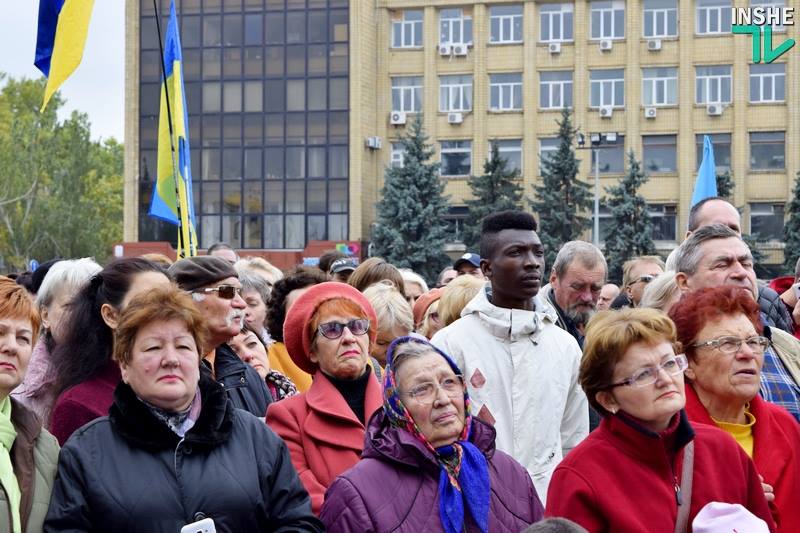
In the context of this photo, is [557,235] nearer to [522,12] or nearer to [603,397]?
[522,12]

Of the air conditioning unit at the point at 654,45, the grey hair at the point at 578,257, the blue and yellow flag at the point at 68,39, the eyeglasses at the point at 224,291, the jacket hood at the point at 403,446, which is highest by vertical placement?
the air conditioning unit at the point at 654,45

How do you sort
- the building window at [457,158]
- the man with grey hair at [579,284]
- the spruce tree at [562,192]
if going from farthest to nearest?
1. the building window at [457,158]
2. the spruce tree at [562,192]
3. the man with grey hair at [579,284]

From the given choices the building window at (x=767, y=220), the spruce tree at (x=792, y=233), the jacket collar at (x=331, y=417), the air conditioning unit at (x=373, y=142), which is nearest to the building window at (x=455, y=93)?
the air conditioning unit at (x=373, y=142)

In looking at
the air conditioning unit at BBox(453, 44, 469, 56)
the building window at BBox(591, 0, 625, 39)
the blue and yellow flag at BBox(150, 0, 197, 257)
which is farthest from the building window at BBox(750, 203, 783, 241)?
the blue and yellow flag at BBox(150, 0, 197, 257)

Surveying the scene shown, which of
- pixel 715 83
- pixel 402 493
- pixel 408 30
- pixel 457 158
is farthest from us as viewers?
pixel 408 30

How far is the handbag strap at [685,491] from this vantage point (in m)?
3.74

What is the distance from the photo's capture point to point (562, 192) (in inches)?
1540

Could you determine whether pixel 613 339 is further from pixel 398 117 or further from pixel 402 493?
pixel 398 117

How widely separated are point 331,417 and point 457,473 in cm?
86

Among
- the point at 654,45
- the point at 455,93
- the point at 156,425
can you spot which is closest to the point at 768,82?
the point at 654,45

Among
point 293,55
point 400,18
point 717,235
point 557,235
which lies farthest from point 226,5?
point 717,235

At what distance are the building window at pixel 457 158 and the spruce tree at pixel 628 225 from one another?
628cm

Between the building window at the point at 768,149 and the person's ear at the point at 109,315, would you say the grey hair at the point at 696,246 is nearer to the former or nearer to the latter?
the person's ear at the point at 109,315

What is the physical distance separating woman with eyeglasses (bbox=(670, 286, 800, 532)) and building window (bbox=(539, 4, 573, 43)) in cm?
3933
